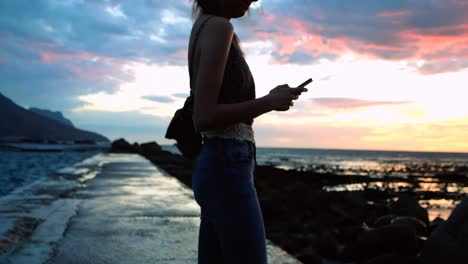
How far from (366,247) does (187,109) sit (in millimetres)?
5152

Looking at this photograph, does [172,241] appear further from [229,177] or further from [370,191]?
[370,191]

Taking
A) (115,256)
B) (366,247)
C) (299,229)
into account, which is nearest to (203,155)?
(115,256)

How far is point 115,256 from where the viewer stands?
145 inches

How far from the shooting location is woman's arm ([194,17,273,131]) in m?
1.33

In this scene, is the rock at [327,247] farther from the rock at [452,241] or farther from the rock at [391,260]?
the rock at [452,241]

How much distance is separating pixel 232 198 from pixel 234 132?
21 centimetres


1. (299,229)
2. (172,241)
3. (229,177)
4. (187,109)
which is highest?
(187,109)

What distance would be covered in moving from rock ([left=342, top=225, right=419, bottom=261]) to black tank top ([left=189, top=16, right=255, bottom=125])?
17.0 feet

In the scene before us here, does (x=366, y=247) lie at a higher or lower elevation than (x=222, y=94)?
lower

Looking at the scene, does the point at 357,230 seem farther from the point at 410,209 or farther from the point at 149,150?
the point at 149,150

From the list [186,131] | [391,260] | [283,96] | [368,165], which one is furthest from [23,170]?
[368,165]

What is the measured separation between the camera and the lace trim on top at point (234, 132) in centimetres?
144

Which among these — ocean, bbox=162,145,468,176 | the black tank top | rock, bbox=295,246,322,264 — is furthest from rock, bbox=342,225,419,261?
ocean, bbox=162,145,468,176

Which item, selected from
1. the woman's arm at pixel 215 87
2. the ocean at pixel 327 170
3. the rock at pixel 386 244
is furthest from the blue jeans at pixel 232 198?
the ocean at pixel 327 170
